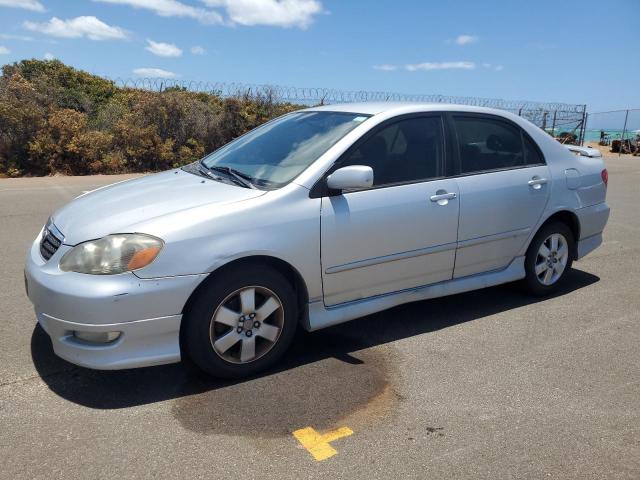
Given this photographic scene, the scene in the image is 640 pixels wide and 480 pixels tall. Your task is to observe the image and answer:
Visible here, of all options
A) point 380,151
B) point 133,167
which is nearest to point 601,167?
point 380,151

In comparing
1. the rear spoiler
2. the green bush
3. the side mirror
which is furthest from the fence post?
the side mirror

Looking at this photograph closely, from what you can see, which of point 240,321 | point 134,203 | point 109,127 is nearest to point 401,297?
point 240,321

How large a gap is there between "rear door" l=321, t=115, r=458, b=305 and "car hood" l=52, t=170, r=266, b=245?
633mm

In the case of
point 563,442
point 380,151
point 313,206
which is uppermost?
point 380,151

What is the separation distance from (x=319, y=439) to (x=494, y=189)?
2541 millimetres

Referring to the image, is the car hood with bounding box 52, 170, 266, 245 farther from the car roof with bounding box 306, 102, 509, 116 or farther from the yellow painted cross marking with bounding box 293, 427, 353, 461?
the yellow painted cross marking with bounding box 293, 427, 353, 461

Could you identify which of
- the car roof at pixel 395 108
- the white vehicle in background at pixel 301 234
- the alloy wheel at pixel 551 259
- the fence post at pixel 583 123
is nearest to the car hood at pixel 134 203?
the white vehicle in background at pixel 301 234

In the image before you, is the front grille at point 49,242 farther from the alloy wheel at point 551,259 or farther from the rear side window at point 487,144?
the alloy wheel at point 551,259

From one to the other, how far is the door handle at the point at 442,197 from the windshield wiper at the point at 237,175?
132 centimetres

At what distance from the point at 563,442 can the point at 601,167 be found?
3.32 meters

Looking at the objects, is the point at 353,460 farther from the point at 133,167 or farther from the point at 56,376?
the point at 133,167

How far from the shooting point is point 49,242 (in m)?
3.60

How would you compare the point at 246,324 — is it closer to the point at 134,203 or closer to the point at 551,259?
the point at 134,203

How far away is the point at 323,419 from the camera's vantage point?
10.4ft
